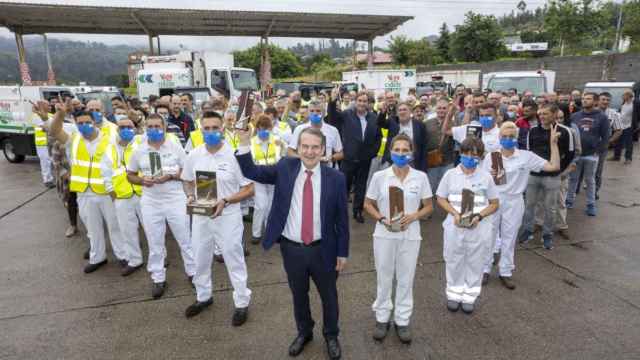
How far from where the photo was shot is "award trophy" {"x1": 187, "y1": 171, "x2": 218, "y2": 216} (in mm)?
3709

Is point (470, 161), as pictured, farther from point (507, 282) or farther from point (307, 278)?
point (307, 278)

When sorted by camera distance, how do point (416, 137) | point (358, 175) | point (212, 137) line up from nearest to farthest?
point (212, 137)
point (416, 137)
point (358, 175)

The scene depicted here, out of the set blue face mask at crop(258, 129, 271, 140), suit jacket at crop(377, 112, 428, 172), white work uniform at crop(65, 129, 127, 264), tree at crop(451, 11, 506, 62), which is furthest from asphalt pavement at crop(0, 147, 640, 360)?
tree at crop(451, 11, 506, 62)

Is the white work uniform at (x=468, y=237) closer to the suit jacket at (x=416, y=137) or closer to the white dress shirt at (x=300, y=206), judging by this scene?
the white dress shirt at (x=300, y=206)

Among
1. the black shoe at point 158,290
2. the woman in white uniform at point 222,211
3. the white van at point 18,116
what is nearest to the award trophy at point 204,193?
the woman in white uniform at point 222,211

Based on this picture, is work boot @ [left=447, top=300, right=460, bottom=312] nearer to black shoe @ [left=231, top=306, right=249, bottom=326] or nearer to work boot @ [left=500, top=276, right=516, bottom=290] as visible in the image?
work boot @ [left=500, top=276, right=516, bottom=290]

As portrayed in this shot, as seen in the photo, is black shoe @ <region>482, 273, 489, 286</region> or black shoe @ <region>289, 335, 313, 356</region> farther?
black shoe @ <region>482, 273, 489, 286</region>

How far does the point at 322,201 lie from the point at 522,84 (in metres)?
12.4

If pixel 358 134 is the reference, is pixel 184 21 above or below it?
above

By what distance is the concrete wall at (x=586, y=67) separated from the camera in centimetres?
2058

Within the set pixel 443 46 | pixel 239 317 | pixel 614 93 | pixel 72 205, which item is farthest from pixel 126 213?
pixel 443 46

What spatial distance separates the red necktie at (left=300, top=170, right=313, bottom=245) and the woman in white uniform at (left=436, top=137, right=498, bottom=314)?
1.53m

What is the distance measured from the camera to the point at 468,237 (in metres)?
3.95

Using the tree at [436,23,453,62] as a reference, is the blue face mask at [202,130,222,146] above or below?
below
